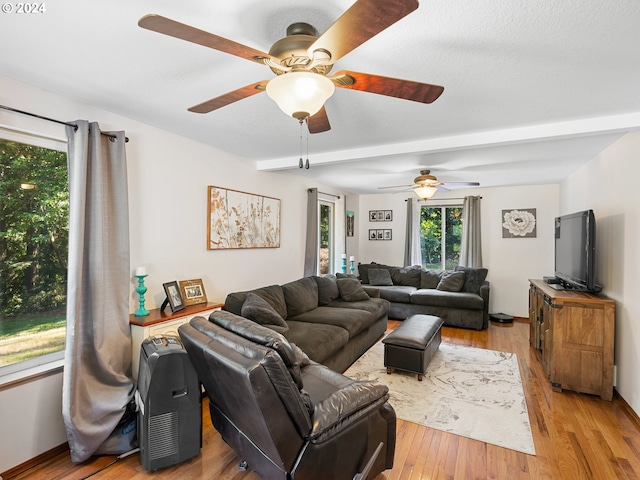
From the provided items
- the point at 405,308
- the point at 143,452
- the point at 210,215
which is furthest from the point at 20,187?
the point at 405,308

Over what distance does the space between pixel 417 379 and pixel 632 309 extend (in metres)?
1.95

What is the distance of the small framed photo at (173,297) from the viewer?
2.85m

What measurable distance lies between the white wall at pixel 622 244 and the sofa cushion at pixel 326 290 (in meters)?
3.08

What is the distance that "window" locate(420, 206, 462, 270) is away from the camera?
651cm

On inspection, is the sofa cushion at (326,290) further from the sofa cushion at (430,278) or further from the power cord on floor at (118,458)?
the power cord on floor at (118,458)

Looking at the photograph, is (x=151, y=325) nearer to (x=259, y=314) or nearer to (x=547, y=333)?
(x=259, y=314)

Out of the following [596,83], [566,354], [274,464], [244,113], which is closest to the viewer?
[274,464]

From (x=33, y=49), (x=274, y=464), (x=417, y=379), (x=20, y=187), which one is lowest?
(x=417, y=379)

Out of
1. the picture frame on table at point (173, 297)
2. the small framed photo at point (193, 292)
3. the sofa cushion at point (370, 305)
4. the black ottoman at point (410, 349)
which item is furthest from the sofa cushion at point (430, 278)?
the picture frame on table at point (173, 297)

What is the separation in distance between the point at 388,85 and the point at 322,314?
2934 mm

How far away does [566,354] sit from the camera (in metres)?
3.07

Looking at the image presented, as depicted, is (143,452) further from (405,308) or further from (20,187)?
(405,308)

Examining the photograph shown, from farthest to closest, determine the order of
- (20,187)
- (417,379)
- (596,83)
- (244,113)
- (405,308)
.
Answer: (405,308)
(417,379)
(244,113)
(20,187)
(596,83)

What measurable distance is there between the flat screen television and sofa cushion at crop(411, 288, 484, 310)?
4.29ft
